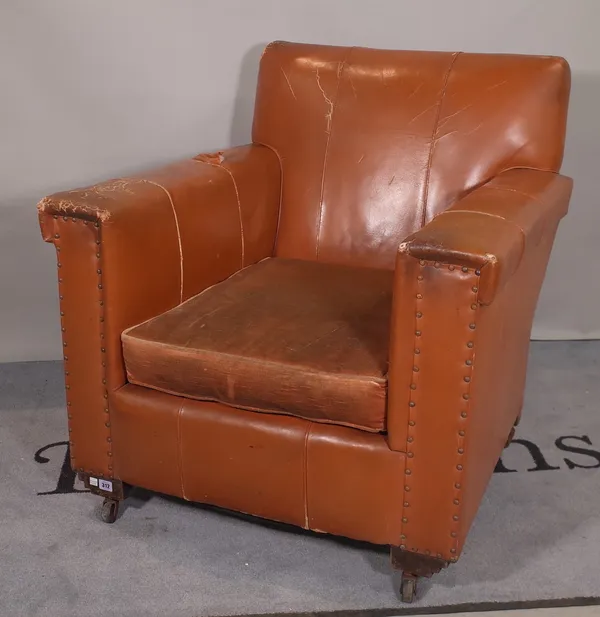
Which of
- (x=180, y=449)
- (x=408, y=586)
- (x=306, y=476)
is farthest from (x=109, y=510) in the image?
(x=408, y=586)

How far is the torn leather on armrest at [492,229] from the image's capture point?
3.98 ft

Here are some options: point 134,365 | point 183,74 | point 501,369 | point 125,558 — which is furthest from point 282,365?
point 183,74

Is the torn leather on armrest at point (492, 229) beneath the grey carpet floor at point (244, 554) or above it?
above

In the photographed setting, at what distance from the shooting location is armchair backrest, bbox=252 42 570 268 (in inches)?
70.7

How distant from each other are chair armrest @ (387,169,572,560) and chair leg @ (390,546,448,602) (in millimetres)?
19

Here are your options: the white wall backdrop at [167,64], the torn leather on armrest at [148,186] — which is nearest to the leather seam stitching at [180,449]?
the torn leather on armrest at [148,186]

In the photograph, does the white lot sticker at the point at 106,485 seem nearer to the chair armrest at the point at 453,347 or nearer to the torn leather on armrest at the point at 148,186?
the torn leather on armrest at the point at 148,186

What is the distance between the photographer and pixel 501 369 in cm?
150

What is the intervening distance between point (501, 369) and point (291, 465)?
1.39 feet

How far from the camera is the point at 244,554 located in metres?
1.58

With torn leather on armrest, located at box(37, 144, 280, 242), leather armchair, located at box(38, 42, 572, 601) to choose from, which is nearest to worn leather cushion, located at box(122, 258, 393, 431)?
leather armchair, located at box(38, 42, 572, 601)

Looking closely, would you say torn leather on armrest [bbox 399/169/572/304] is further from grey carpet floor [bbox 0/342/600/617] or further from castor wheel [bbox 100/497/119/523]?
castor wheel [bbox 100/497/119/523]

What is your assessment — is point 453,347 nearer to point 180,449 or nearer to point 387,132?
point 180,449

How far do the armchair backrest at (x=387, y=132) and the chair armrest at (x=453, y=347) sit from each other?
0.31m
